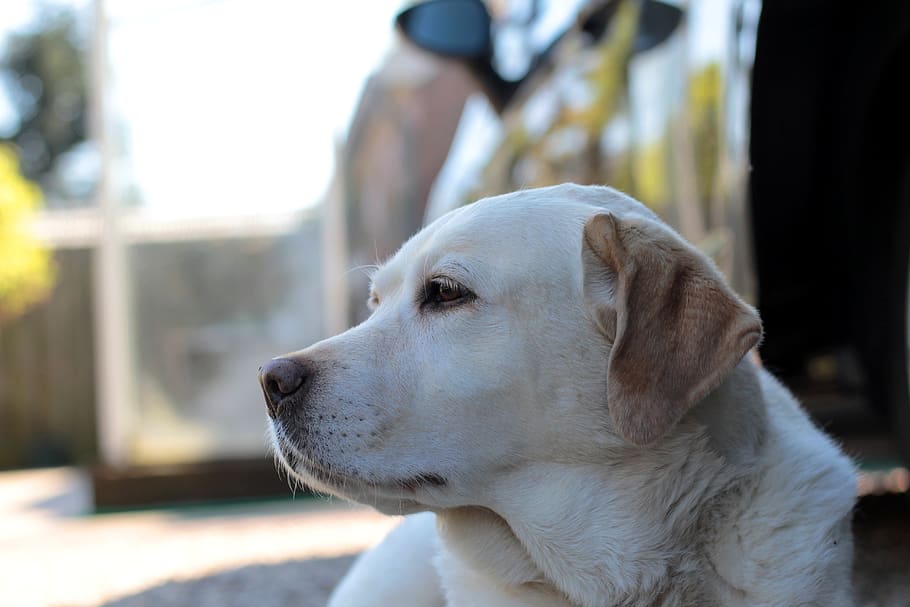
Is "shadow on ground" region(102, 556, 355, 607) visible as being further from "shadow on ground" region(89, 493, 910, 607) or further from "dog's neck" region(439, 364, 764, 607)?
"dog's neck" region(439, 364, 764, 607)

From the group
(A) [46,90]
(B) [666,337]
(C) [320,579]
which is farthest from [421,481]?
(A) [46,90]

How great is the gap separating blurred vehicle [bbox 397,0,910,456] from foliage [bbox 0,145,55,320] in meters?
8.13

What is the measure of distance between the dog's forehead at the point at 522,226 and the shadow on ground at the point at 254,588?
171cm

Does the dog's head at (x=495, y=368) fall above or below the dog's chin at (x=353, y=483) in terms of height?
above

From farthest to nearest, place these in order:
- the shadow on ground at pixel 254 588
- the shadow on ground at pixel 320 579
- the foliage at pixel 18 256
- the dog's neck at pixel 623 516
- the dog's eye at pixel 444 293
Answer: the foliage at pixel 18 256 → the shadow on ground at pixel 254 588 → the shadow on ground at pixel 320 579 → the dog's eye at pixel 444 293 → the dog's neck at pixel 623 516

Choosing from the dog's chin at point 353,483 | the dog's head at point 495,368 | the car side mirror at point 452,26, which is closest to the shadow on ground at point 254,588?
the dog's chin at point 353,483

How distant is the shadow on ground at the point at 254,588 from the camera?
11.4 ft

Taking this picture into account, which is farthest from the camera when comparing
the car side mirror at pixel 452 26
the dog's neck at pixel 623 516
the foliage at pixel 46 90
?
the foliage at pixel 46 90

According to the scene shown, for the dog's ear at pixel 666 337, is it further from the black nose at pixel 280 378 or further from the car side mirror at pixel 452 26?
the car side mirror at pixel 452 26

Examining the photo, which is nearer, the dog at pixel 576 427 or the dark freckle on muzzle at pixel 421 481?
the dog at pixel 576 427

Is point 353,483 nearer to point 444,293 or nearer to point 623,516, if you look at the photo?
point 444,293

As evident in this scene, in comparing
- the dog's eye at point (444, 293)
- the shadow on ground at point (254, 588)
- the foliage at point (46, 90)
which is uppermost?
the dog's eye at point (444, 293)

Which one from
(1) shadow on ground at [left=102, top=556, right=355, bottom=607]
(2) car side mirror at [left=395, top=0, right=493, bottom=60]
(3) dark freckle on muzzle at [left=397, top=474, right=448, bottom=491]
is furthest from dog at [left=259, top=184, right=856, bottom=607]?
(2) car side mirror at [left=395, top=0, right=493, bottom=60]

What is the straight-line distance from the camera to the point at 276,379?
2.05 metres
